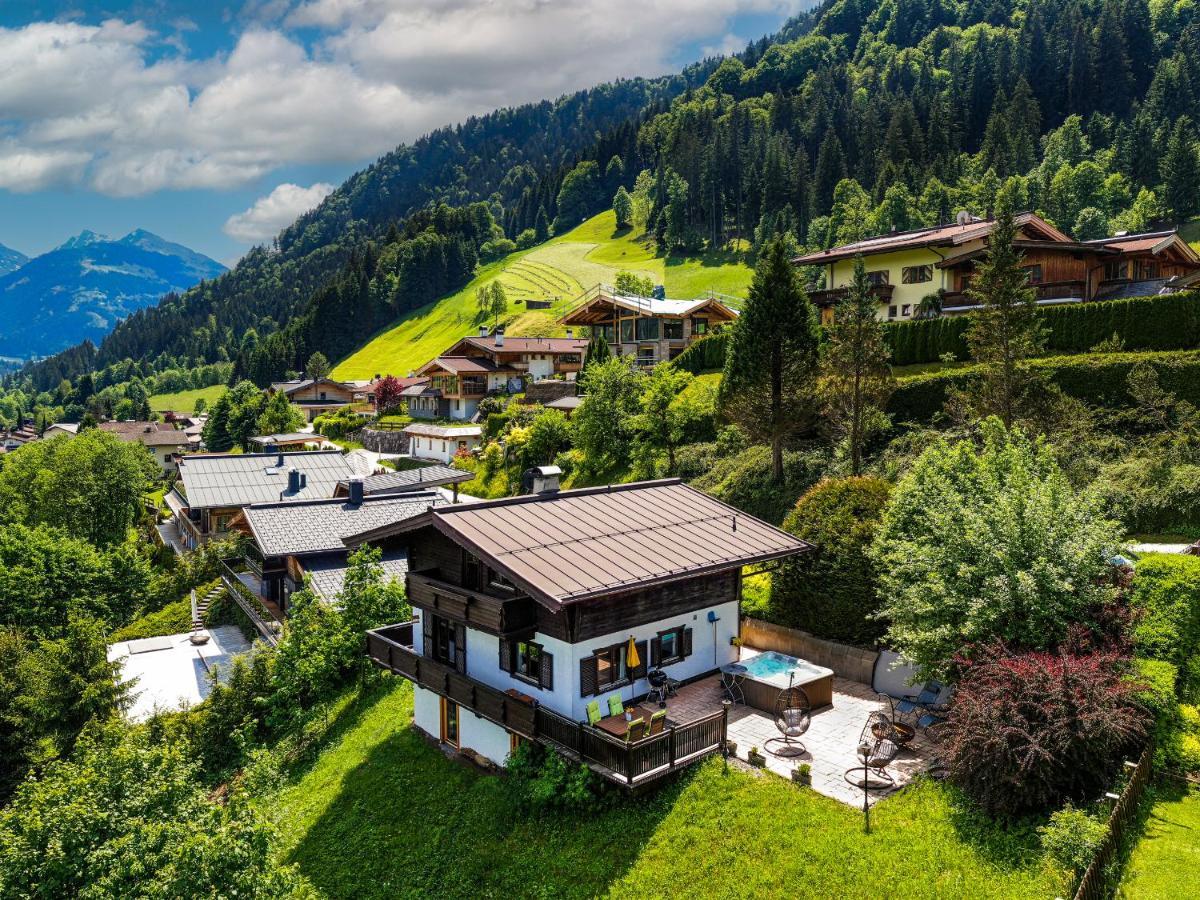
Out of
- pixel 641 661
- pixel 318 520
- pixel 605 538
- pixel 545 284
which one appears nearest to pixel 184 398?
pixel 545 284

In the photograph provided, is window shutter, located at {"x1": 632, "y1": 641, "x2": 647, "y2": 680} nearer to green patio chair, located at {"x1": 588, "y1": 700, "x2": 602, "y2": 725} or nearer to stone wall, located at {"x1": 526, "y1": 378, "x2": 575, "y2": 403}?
green patio chair, located at {"x1": 588, "y1": 700, "x2": 602, "y2": 725}

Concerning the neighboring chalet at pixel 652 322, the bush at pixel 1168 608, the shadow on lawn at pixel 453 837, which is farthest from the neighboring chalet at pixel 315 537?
the neighboring chalet at pixel 652 322

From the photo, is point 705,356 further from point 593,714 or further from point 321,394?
point 321,394

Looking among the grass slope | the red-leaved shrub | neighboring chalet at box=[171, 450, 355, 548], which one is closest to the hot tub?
the red-leaved shrub

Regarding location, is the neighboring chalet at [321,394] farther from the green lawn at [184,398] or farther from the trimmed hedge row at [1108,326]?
the trimmed hedge row at [1108,326]

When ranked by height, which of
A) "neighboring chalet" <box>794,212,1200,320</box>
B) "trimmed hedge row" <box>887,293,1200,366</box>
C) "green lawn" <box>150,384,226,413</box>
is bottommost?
"green lawn" <box>150,384,226,413</box>
